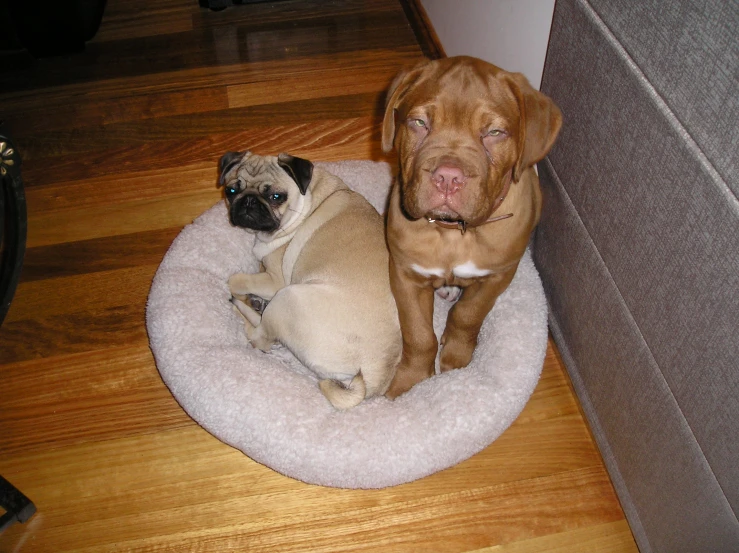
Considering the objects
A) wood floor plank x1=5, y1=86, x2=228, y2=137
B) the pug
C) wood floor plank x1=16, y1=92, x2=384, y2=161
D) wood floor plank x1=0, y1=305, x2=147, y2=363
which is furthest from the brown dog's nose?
wood floor plank x1=5, y1=86, x2=228, y2=137

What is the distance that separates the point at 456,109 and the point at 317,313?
0.96m

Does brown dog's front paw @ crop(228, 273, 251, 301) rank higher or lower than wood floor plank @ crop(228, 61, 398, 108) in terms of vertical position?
lower

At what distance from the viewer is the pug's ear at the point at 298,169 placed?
2.65 metres

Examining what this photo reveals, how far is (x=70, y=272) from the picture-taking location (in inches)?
127

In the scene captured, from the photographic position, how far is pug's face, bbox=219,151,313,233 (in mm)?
2654

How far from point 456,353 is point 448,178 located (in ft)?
3.51

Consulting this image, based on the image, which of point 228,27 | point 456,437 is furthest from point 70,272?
point 228,27

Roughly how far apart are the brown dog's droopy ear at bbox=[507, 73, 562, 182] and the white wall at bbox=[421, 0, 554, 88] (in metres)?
0.79

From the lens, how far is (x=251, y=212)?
2.65 metres

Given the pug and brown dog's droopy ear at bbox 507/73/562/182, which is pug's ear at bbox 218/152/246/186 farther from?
brown dog's droopy ear at bbox 507/73/562/182

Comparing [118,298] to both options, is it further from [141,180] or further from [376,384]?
[376,384]

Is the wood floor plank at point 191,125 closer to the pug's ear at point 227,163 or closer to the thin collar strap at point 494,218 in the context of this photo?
the pug's ear at point 227,163

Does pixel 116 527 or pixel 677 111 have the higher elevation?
pixel 677 111

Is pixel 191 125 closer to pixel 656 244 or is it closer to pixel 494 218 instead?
pixel 494 218
